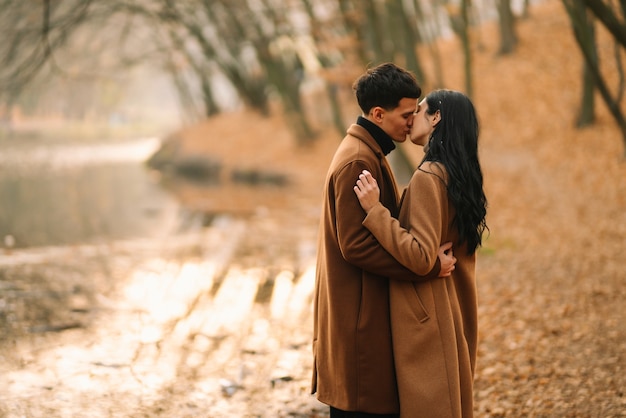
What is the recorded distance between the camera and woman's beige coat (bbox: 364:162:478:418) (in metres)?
2.88

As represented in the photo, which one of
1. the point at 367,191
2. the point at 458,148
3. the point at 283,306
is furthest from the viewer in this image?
the point at 283,306

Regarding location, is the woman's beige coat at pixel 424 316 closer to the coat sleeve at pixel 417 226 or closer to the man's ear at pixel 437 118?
the coat sleeve at pixel 417 226

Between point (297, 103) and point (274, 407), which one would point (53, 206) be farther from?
point (274, 407)

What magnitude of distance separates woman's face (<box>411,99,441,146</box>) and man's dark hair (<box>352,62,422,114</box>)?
0.09 metres

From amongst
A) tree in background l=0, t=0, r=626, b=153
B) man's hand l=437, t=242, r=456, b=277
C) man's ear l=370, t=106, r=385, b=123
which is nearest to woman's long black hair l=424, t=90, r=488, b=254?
man's hand l=437, t=242, r=456, b=277

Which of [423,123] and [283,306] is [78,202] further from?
[423,123]

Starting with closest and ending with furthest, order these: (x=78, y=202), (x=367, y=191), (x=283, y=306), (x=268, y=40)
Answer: (x=367, y=191), (x=283, y=306), (x=78, y=202), (x=268, y=40)

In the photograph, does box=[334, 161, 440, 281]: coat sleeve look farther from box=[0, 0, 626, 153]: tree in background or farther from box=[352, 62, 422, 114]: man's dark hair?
Answer: box=[0, 0, 626, 153]: tree in background

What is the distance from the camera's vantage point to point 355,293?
119 inches

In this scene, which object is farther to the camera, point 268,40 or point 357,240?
point 268,40

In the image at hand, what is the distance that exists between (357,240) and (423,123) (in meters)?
0.69

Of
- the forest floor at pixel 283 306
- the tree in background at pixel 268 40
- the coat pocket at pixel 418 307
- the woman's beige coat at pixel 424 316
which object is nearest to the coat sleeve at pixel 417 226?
the woman's beige coat at pixel 424 316

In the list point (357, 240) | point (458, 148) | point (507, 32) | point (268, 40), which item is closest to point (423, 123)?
point (458, 148)

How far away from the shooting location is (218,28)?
2538 cm
